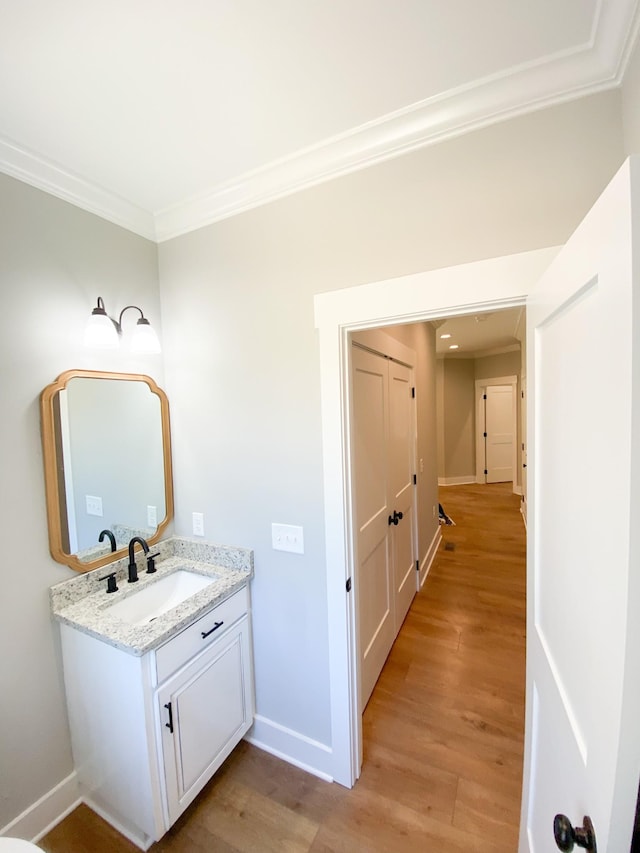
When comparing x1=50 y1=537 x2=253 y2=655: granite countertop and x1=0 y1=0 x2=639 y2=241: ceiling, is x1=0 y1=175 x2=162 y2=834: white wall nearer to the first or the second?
x1=50 y1=537 x2=253 y2=655: granite countertop

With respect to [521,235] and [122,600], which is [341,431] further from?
[122,600]

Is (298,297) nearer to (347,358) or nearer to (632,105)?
(347,358)

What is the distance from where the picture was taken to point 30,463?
1354 millimetres

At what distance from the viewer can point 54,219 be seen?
4.71 feet

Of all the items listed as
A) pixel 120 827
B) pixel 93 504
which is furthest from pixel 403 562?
pixel 93 504

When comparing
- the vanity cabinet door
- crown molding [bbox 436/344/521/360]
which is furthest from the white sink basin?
crown molding [bbox 436/344/521/360]

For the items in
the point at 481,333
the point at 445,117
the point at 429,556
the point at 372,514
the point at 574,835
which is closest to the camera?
the point at 574,835

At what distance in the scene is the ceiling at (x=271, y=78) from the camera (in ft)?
2.86

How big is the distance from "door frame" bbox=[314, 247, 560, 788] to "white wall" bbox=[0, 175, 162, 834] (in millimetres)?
912

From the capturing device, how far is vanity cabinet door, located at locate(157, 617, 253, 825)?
4.27 feet

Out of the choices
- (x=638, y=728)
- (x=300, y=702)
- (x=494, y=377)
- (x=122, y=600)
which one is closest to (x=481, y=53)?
(x=638, y=728)

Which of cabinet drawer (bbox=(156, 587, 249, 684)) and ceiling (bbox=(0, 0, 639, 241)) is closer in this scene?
ceiling (bbox=(0, 0, 639, 241))

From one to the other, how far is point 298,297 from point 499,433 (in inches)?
263

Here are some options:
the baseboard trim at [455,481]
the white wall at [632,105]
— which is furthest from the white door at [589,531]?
the baseboard trim at [455,481]
